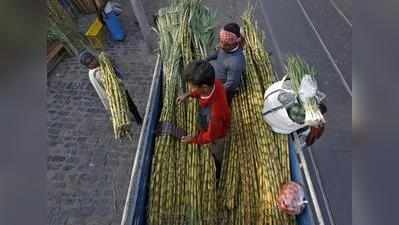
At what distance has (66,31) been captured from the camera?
284 inches

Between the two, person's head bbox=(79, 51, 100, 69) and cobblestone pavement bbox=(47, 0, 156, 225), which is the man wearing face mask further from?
cobblestone pavement bbox=(47, 0, 156, 225)

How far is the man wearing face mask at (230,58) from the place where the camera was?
151 inches

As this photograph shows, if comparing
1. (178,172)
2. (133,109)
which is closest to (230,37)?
(178,172)

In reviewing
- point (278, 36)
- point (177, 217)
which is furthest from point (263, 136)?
point (278, 36)

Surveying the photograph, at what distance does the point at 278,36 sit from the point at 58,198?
15.1ft

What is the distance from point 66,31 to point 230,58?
431cm

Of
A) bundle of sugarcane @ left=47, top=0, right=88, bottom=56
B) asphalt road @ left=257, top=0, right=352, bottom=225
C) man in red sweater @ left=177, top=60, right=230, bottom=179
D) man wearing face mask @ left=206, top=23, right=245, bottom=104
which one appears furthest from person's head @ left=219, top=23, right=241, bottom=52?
bundle of sugarcane @ left=47, top=0, right=88, bottom=56

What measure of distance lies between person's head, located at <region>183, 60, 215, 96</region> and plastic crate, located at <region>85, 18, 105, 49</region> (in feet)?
16.2

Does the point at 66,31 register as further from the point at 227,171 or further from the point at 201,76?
the point at 201,76

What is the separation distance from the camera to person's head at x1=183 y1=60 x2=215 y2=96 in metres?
3.13

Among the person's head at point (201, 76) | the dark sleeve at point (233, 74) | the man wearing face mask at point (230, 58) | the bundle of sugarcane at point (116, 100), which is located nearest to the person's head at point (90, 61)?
the bundle of sugarcane at point (116, 100)
